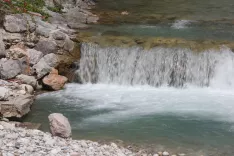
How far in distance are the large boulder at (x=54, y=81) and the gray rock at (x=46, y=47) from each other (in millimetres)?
905

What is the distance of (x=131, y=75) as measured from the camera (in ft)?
52.7

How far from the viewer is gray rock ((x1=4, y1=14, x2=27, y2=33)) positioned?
15891 mm

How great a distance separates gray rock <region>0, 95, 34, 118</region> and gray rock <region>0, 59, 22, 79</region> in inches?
79.2

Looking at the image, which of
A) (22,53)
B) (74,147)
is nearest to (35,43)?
(22,53)

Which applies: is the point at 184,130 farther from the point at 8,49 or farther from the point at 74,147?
the point at 8,49

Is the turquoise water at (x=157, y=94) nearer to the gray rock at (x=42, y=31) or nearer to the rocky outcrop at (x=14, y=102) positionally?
the rocky outcrop at (x=14, y=102)

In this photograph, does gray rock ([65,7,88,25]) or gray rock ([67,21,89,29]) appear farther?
gray rock ([65,7,88,25])

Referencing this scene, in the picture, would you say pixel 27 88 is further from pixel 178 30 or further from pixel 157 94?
pixel 178 30

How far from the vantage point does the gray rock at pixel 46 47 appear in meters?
16.0

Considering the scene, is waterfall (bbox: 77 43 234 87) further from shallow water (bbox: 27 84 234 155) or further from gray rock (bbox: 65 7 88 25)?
gray rock (bbox: 65 7 88 25)

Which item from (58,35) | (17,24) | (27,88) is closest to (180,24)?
(58,35)

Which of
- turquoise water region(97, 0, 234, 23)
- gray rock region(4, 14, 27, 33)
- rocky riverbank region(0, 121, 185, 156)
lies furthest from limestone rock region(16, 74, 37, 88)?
turquoise water region(97, 0, 234, 23)

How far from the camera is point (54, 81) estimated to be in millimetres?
15312

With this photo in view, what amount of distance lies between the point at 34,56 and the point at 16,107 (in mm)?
3751
